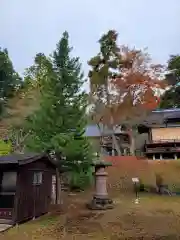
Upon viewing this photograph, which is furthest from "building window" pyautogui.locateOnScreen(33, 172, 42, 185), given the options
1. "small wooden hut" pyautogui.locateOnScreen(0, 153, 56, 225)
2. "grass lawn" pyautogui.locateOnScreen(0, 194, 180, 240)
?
"grass lawn" pyautogui.locateOnScreen(0, 194, 180, 240)

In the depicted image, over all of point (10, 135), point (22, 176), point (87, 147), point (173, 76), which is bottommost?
point (22, 176)

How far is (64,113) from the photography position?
52.0 ft

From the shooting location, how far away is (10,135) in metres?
26.2

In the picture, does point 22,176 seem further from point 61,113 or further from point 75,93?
point 75,93

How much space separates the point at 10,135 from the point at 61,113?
12241mm

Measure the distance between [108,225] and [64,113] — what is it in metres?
Answer: 7.49

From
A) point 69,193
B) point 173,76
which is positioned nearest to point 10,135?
point 69,193

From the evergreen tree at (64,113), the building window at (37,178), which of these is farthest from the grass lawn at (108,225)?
the evergreen tree at (64,113)

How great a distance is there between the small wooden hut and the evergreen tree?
7.24 ft

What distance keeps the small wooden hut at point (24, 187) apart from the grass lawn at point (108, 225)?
60 cm

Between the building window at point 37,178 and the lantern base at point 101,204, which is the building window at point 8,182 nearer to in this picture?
the building window at point 37,178

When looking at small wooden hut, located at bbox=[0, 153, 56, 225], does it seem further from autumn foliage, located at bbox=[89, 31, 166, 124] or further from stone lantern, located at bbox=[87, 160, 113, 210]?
autumn foliage, located at bbox=[89, 31, 166, 124]

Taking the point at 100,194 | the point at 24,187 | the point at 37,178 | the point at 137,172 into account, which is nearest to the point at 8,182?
the point at 24,187

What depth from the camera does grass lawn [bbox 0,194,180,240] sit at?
8.76 m
